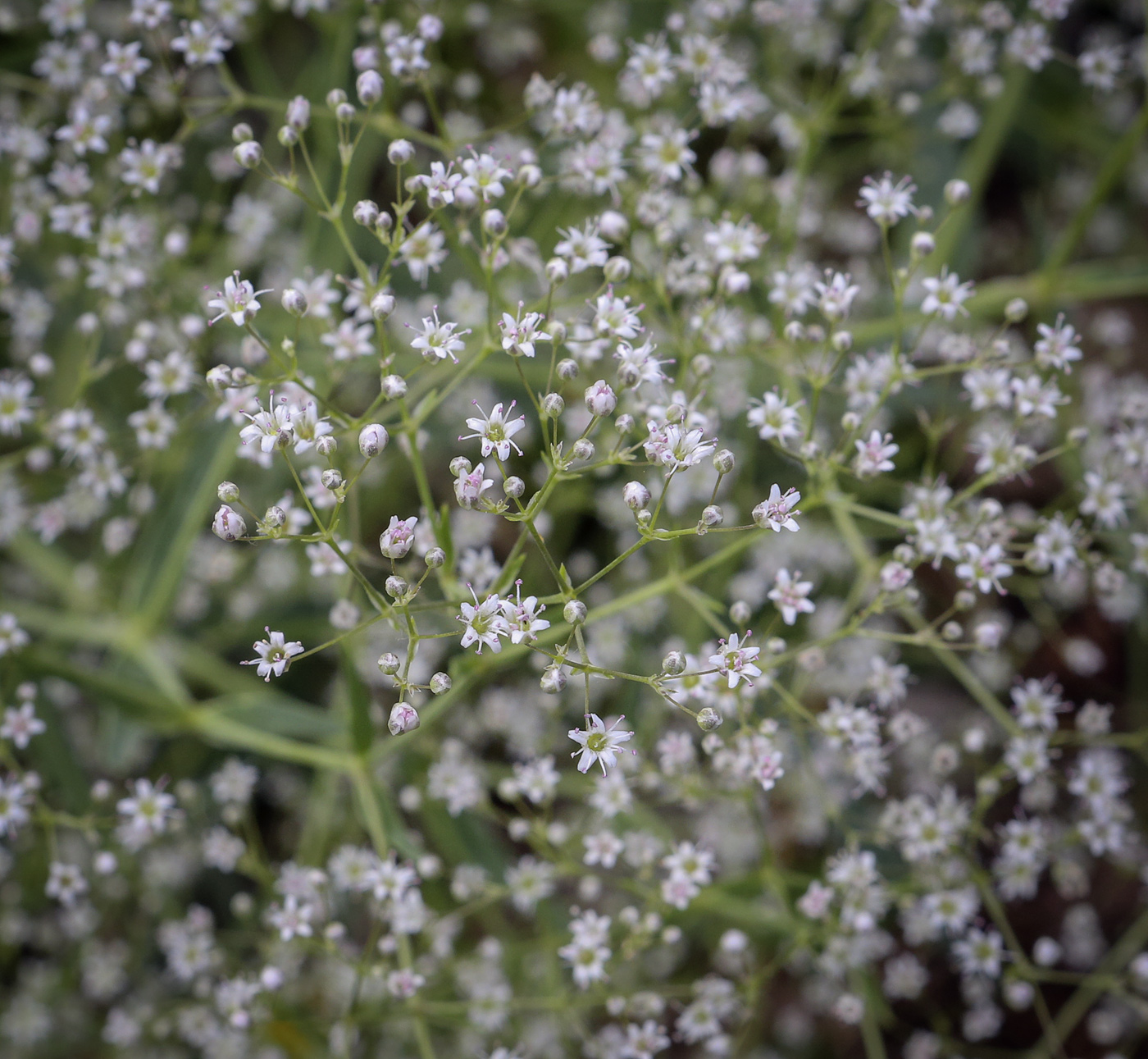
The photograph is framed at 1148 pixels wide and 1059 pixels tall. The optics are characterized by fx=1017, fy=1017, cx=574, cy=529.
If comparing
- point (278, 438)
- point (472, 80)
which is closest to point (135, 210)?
point (472, 80)

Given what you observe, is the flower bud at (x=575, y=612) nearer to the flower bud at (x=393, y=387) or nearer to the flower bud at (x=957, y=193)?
the flower bud at (x=393, y=387)

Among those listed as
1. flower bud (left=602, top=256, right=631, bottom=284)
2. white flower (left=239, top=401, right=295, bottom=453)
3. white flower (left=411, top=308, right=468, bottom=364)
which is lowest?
white flower (left=239, top=401, right=295, bottom=453)

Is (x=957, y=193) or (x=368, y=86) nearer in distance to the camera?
(x=368, y=86)

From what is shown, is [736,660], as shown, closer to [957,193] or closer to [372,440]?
[372,440]

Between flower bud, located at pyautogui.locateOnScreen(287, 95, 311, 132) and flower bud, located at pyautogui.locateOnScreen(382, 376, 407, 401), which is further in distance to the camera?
flower bud, located at pyautogui.locateOnScreen(287, 95, 311, 132)

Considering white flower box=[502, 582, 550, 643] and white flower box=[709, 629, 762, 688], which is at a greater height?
white flower box=[502, 582, 550, 643]

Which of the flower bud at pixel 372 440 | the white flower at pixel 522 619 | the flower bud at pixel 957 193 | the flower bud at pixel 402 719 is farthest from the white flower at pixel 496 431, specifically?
the flower bud at pixel 957 193

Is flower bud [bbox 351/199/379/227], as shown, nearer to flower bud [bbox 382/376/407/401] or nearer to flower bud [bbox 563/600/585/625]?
flower bud [bbox 382/376/407/401]

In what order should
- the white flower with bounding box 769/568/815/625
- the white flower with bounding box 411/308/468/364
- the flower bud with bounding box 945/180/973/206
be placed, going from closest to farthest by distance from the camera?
the white flower with bounding box 411/308/468/364 → the white flower with bounding box 769/568/815/625 → the flower bud with bounding box 945/180/973/206

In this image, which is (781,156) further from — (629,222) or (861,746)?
(861,746)

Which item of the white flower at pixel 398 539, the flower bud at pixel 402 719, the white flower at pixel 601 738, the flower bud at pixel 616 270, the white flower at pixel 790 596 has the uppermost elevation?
the flower bud at pixel 616 270

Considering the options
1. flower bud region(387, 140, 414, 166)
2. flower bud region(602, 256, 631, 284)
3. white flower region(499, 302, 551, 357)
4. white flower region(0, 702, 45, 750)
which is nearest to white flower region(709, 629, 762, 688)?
white flower region(499, 302, 551, 357)

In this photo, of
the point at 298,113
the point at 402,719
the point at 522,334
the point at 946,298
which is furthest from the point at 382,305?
the point at 946,298
